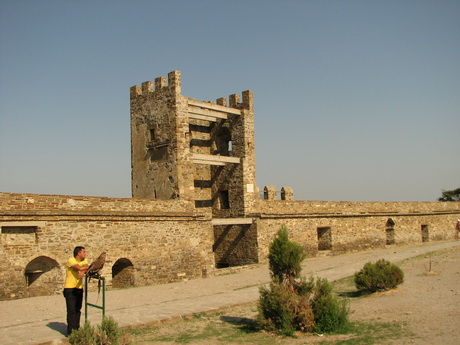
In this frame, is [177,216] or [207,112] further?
[207,112]

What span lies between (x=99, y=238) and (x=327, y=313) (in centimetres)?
892

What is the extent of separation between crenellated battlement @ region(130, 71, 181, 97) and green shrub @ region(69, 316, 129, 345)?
519 inches

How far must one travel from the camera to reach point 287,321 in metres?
8.97

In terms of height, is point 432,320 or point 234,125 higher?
point 234,125

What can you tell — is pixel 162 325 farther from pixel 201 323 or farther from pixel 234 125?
pixel 234 125

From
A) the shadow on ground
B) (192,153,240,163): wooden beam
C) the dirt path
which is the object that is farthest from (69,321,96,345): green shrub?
(192,153,240,163): wooden beam

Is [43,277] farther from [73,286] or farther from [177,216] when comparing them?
[73,286]

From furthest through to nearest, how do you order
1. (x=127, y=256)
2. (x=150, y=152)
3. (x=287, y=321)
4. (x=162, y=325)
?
(x=150, y=152) → (x=127, y=256) → (x=162, y=325) → (x=287, y=321)

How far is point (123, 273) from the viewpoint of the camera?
55.5 ft

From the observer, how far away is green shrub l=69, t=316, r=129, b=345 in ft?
24.8

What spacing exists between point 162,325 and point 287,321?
2.55 m

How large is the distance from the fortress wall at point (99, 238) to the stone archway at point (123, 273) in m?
0.05

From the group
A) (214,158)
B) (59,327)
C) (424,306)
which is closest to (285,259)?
(424,306)

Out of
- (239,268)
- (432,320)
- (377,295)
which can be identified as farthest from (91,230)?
(432,320)
